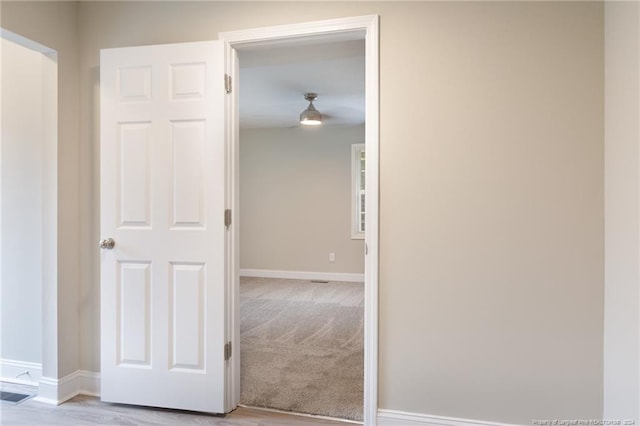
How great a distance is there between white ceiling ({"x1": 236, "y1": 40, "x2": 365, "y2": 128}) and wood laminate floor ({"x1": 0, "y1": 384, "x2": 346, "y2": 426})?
2.09 m

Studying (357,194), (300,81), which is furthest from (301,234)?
(300,81)

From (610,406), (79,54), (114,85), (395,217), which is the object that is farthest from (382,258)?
(79,54)

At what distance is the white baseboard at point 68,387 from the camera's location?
2352mm

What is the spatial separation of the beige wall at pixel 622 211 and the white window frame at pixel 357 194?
4337 millimetres

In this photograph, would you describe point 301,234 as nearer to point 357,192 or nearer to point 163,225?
point 357,192

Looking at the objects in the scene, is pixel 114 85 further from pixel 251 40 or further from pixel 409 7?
pixel 409 7

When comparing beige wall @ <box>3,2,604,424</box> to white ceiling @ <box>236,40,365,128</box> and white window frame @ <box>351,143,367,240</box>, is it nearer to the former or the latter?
white ceiling @ <box>236,40,365,128</box>

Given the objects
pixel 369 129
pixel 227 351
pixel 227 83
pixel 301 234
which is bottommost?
pixel 227 351

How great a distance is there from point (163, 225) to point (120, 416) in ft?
3.60

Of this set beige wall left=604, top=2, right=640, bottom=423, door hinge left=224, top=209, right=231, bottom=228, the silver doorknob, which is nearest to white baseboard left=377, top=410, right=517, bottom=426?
beige wall left=604, top=2, right=640, bottom=423

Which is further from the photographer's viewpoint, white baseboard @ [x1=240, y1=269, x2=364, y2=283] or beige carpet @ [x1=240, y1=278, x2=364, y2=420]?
white baseboard @ [x1=240, y1=269, x2=364, y2=283]

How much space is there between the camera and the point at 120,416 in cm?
221

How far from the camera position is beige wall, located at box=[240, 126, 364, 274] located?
6.16 m

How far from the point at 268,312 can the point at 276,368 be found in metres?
1.55
